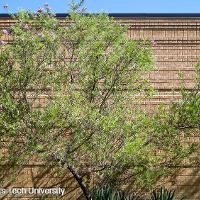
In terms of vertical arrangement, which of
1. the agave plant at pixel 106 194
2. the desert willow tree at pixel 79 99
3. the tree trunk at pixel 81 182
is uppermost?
the desert willow tree at pixel 79 99

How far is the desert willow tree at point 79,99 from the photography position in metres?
11.1

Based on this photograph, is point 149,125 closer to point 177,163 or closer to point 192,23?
point 177,163

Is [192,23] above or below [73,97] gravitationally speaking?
above

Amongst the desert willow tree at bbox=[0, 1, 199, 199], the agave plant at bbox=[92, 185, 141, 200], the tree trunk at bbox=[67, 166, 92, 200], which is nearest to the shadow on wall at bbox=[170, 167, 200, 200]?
the desert willow tree at bbox=[0, 1, 199, 199]

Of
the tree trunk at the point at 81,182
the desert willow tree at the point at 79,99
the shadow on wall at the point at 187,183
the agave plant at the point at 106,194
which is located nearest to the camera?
the desert willow tree at the point at 79,99

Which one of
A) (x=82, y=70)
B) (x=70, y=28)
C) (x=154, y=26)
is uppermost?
(x=154, y=26)

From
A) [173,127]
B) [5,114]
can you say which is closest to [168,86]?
[173,127]

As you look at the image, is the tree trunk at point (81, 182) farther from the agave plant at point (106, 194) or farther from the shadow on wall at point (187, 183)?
the shadow on wall at point (187, 183)

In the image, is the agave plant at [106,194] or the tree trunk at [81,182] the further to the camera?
the tree trunk at [81,182]

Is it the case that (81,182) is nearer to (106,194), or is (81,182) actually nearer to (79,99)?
(106,194)

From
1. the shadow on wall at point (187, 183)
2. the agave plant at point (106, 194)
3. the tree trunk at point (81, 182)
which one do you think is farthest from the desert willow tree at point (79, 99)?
the shadow on wall at point (187, 183)

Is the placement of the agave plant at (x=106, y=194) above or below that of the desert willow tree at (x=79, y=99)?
below

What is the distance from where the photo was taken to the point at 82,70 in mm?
11797

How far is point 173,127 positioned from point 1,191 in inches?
179
